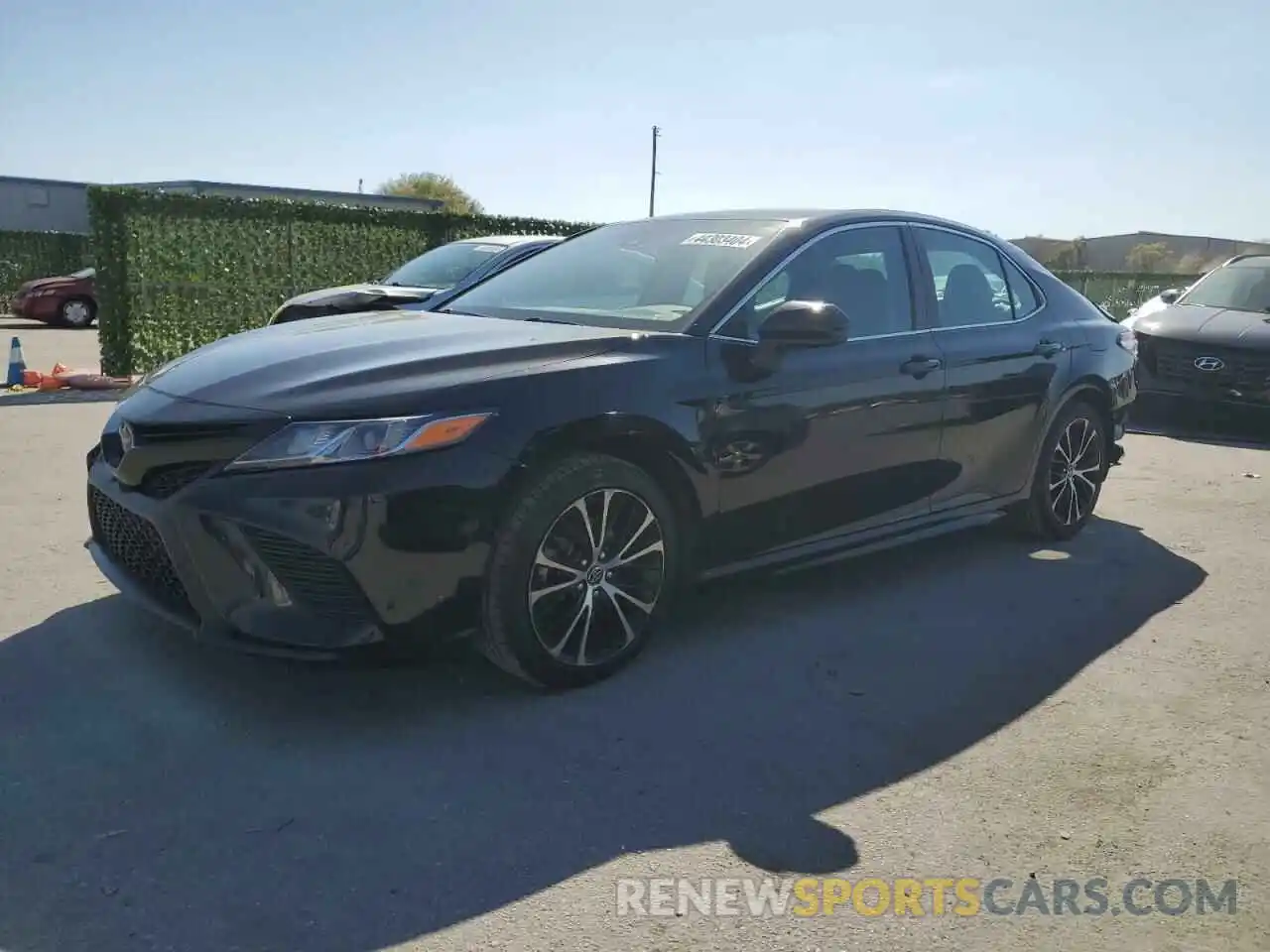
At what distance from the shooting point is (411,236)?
1444 centimetres

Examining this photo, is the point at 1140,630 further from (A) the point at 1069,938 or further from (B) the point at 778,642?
(A) the point at 1069,938

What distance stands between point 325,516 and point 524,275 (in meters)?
2.05

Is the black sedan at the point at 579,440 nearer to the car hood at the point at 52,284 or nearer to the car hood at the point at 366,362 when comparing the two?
the car hood at the point at 366,362

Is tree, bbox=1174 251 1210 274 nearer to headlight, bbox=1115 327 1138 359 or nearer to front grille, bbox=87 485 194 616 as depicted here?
headlight, bbox=1115 327 1138 359

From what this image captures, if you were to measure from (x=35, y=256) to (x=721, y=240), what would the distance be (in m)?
25.8

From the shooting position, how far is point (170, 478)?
3287mm

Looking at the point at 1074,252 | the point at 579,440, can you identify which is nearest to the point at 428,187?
the point at 1074,252

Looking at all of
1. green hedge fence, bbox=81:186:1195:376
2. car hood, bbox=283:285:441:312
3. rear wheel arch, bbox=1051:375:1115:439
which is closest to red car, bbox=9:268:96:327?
green hedge fence, bbox=81:186:1195:376

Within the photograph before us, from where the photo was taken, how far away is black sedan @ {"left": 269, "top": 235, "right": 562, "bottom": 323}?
29.4 feet

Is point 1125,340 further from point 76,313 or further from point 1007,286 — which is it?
point 76,313

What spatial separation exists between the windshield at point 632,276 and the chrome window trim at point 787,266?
0.32ft

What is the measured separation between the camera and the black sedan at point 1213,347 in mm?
9484

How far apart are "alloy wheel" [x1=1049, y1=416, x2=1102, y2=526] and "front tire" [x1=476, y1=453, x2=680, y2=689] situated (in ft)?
8.80

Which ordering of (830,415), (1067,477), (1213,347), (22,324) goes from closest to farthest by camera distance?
(830,415) < (1067,477) < (1213,347) < (22,324)
